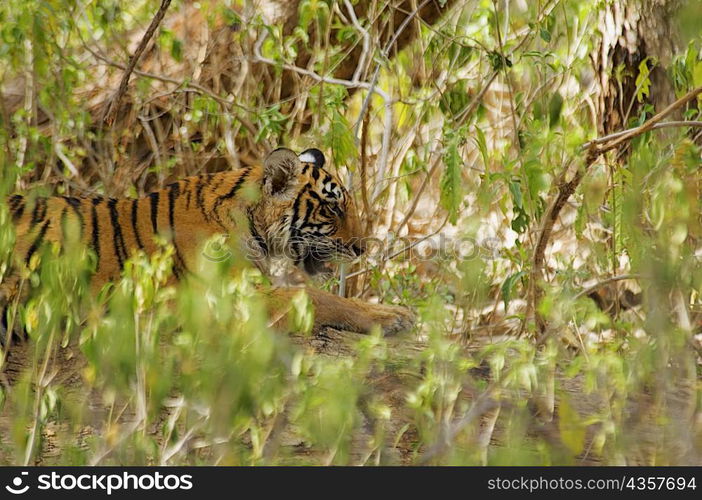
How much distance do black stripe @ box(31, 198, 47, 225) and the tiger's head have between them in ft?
2.95

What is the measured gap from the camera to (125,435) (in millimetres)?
2473

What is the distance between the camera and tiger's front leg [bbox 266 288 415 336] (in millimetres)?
3762

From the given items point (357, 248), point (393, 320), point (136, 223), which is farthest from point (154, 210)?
point (393, 320)

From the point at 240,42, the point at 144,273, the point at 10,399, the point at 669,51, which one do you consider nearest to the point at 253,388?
the point at 144,273

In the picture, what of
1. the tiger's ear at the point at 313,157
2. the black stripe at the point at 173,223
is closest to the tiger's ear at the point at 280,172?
the tiger's ear at the point at 313,157

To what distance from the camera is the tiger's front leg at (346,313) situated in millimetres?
3762

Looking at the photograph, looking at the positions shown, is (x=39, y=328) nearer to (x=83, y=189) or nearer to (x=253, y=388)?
(x=253, y=388)

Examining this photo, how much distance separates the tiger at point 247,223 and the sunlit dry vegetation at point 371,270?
16 cm

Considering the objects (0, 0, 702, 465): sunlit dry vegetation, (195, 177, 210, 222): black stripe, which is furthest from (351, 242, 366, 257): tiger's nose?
(195, 177, 210, 222): black stripe

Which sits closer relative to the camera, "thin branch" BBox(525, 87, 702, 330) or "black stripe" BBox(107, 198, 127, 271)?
"thin branch" BBox(525, 87, 702, 330)

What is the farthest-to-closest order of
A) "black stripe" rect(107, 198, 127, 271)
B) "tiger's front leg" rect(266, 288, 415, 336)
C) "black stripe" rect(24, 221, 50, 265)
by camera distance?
1. "black stripe" rect(107, 198, 127, 271)
2. "black stripe" rect(24, 221, 50, 265)
3. "tiger's front leg" rect(266, 288, 415, 336)

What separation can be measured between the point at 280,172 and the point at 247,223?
26 centimetres

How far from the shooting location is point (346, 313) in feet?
12.6

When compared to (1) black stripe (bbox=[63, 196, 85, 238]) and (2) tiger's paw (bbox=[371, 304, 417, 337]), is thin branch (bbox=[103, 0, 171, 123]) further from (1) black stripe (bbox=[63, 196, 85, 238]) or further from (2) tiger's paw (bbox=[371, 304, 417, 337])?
(2) tiger's paw (bbox=[371, 304, 417, 337])
